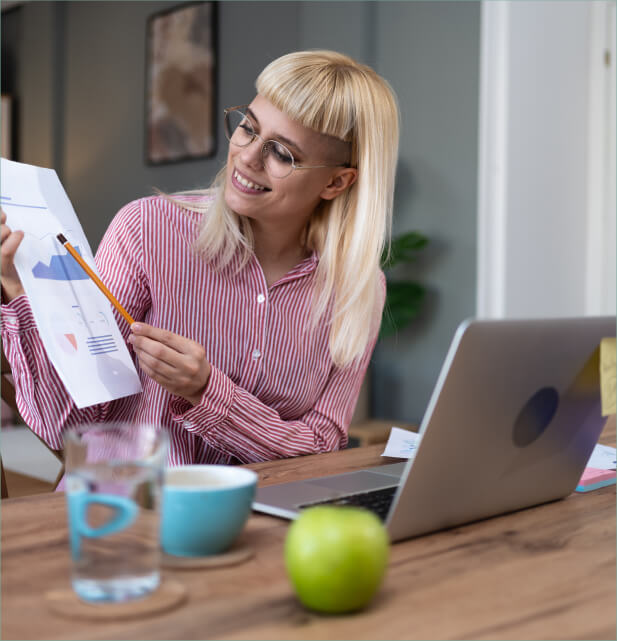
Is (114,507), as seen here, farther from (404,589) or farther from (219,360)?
(219,360)

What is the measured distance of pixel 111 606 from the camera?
0.58 m

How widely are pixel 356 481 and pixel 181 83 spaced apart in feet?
13.6

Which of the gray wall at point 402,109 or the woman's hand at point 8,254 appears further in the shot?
the gray wall at point 402,109

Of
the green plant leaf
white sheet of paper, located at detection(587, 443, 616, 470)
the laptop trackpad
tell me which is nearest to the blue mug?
the laptop trackpad

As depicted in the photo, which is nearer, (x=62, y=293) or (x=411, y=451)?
(x=62, y=293)

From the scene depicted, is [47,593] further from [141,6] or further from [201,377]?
[141,6]

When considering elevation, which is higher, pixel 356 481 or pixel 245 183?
pixel 245 183

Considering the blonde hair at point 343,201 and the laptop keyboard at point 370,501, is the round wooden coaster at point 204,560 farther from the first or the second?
the blonde hair at point 343,201

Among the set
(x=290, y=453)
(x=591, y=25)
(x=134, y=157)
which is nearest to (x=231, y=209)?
(x=290, y=453)

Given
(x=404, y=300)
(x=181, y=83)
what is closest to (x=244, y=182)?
(x=404, y=300)

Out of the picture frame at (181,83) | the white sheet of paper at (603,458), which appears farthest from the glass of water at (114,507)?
the picture frame at (181,83)

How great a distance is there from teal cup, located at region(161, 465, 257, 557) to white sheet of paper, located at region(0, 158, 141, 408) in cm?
40

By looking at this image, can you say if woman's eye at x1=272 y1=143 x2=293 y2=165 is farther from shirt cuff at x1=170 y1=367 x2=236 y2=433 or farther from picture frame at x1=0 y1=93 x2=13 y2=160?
picture frame at x1=0 y1=93 x2=13 y2=160

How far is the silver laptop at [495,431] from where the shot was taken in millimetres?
713
